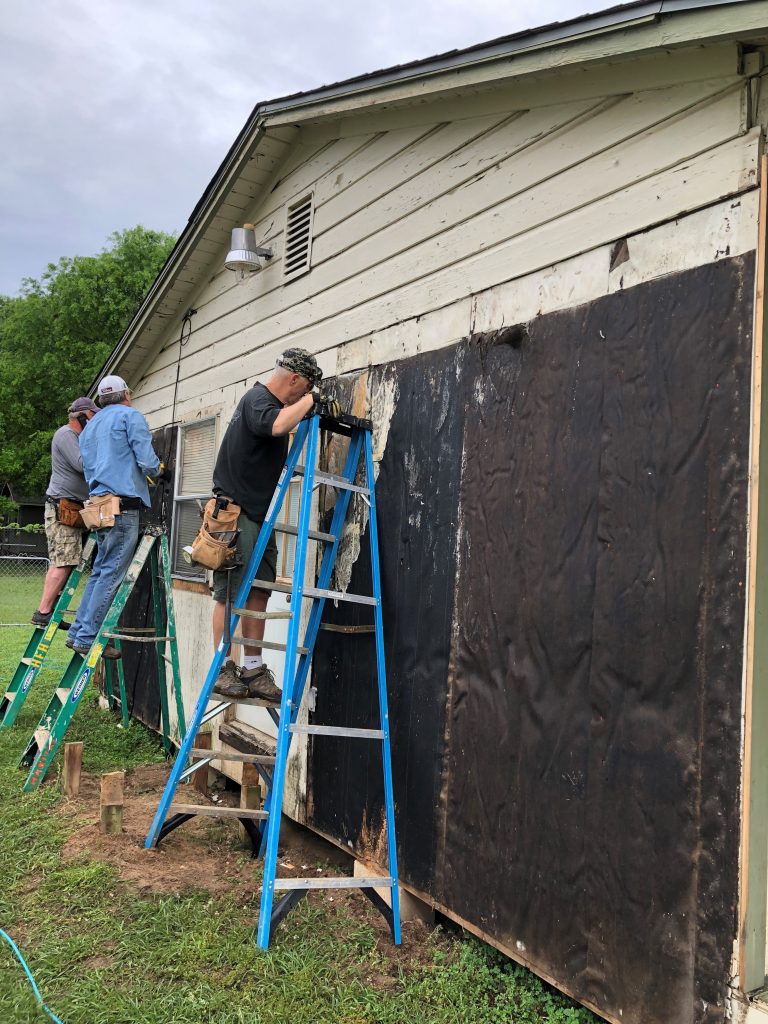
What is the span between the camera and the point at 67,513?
6.34 m

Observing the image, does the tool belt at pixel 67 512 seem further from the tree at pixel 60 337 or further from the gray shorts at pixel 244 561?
the tree at pixel 60 337

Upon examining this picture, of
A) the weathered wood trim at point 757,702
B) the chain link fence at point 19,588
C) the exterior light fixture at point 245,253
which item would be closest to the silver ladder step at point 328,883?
the weathered wood trim at point 757,702

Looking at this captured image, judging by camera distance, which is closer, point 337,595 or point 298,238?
point 337,595

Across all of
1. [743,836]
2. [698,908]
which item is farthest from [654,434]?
[698,908]

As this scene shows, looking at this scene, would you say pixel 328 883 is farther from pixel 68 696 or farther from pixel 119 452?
pixel 119 452

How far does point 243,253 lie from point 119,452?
5.22 ft

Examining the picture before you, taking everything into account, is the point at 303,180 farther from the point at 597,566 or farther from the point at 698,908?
the point at 698,908

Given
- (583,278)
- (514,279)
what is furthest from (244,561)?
(583,278)

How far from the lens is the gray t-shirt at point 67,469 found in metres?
6.30

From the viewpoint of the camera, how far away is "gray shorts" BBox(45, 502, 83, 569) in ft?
20.7

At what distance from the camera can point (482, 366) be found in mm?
3227

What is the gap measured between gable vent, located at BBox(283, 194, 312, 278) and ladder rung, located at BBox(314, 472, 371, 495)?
5.79 ft

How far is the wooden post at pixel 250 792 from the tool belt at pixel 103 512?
197 cm

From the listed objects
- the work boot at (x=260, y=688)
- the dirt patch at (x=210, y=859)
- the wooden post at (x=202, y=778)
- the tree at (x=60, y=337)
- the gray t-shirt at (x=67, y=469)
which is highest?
the tree at (x=60, y=337)
